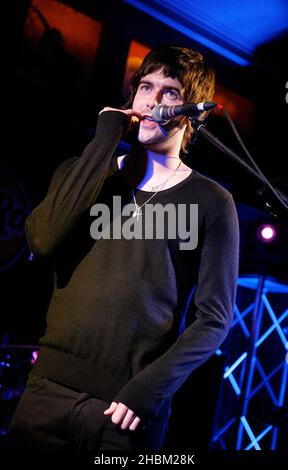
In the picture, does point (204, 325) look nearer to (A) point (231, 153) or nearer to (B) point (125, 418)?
(B) point (125, 418)

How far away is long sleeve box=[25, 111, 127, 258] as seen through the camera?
4.48ft

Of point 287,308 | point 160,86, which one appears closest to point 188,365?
point 160,86

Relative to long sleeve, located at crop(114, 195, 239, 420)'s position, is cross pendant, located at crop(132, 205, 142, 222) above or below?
above

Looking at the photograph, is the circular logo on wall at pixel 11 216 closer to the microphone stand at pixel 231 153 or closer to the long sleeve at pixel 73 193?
the long sleeve at pixel 73 193

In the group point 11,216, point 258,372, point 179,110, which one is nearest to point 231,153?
point 179,110

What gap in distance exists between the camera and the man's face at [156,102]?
160 centimetres

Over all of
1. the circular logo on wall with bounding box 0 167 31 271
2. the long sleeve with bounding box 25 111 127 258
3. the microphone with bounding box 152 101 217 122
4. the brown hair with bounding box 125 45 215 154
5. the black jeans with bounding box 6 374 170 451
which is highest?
the circular logo on wall with bounding box 0 167 31 271

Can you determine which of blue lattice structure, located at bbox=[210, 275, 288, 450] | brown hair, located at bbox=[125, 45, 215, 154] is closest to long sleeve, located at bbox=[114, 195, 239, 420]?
Answer: brown hair, located at bbox=[125, 45, 215, 154]

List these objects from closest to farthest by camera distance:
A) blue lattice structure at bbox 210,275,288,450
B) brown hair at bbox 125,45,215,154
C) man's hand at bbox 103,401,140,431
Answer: man's hand at bbox 103,401,140,431, brown hair at bbox 125,45,215,154, blue lattice structure at bbox 210,275,288,450

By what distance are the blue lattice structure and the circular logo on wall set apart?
2384 mm

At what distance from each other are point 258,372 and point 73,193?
4.71m

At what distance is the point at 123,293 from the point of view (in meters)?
1.38

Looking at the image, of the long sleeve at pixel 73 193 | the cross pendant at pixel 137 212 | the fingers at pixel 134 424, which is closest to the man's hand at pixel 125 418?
the fingers at pixel 134 424

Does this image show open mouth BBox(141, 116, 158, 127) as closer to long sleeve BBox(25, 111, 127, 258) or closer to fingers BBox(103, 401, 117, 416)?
long sleeve BBox(25, 111, 127, 258)
